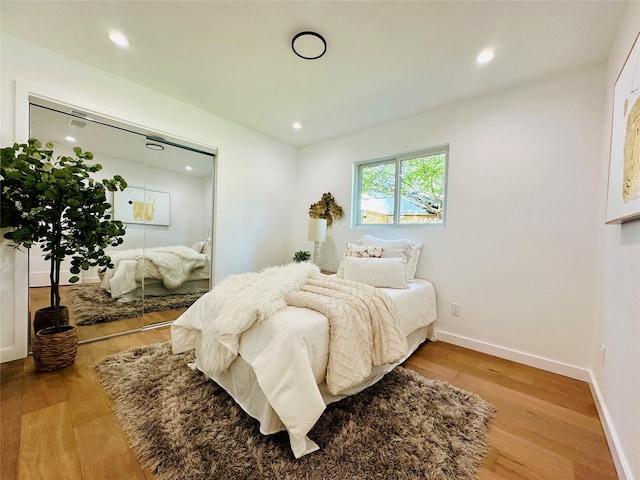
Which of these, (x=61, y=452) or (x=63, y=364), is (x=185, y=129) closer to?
(x=63, y=364)

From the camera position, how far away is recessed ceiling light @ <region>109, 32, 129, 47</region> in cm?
194

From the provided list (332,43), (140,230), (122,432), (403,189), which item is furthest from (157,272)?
(403,189)

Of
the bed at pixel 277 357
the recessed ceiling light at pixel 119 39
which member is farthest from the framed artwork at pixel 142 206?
the bed at pixel 277 357

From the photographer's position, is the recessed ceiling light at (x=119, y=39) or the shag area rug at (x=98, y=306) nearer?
the recessed ceiling light at (x=119, y=39)

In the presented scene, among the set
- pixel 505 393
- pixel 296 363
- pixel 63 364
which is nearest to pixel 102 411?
pixel 63 364

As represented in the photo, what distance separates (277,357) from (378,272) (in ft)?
4.83

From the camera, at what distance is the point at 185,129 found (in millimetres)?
2924

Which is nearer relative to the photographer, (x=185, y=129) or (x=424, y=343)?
(x=424, y=343)

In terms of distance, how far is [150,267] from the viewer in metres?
2.93

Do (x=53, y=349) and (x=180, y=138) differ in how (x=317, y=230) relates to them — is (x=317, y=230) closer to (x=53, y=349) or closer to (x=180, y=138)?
(x=180, y=138)

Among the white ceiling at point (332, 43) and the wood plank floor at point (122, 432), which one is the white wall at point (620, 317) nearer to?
the wood plank floor at point (122, 432)

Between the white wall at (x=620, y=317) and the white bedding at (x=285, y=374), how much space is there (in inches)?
48.2

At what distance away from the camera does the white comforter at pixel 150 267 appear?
8.84ft

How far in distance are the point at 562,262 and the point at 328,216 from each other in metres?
2.55
